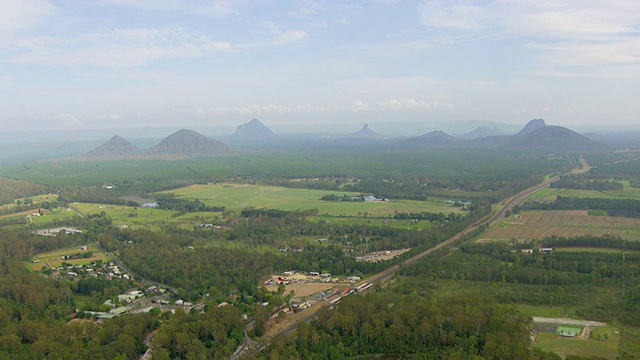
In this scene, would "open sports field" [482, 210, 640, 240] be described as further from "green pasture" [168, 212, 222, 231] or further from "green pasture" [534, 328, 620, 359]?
"green pasture" [168, 212, 222, 231]

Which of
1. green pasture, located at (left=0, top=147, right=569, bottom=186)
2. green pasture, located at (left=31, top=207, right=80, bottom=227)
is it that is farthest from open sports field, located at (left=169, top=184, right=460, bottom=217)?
green pasture, located at (left=31, top=207, right=80, bottom=227)

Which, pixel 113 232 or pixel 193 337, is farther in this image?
pixel 113 232

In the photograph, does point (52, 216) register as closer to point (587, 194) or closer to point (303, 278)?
point (303, 278)

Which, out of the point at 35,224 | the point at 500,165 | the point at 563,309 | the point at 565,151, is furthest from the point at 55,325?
the point at 565,151

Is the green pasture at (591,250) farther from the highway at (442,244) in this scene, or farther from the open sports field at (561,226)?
the highway at (442,244)

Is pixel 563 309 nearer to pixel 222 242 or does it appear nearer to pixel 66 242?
pixel 222 242
